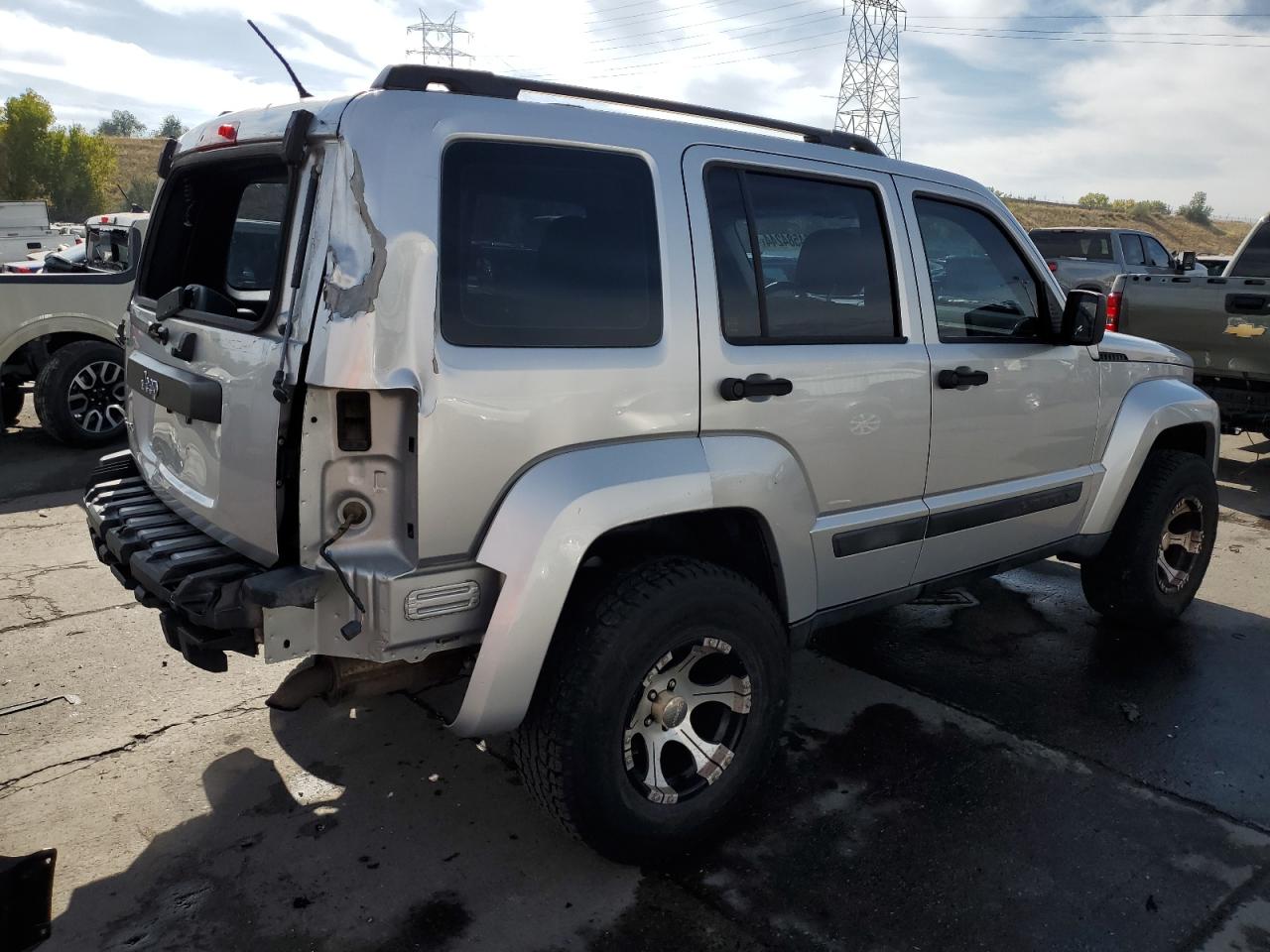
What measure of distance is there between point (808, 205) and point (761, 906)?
7.08 ft

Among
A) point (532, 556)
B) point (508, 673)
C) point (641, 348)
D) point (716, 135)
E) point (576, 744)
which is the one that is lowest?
point (576, 744)

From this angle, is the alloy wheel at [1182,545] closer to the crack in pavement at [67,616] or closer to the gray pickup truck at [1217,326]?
the gray pickup truck at [1217,326]

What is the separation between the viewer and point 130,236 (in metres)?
7.17

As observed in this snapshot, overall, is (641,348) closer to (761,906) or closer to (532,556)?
(532,556)

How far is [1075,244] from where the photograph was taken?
51.5 feet

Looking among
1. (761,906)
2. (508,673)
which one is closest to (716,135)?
(508,673)

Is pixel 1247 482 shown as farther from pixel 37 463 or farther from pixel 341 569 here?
pixel 37 463

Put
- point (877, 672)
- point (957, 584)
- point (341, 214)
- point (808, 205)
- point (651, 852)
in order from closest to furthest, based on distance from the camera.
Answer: point (341, 214), point (651, 852), point (808, 205), point (957, 584), point (877, 672)

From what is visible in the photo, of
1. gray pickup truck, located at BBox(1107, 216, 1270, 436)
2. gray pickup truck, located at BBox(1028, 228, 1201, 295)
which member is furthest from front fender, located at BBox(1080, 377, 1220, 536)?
gray pickup truck, located at BBox(1028, 228, 1201, 295)

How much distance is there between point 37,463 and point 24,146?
59.4 m

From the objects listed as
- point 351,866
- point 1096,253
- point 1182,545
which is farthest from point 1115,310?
point 1096,253

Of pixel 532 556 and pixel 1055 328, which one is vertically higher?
pixel 1055 328

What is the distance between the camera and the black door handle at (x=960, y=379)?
11.1 feet

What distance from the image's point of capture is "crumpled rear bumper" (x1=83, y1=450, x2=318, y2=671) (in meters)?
2.33
